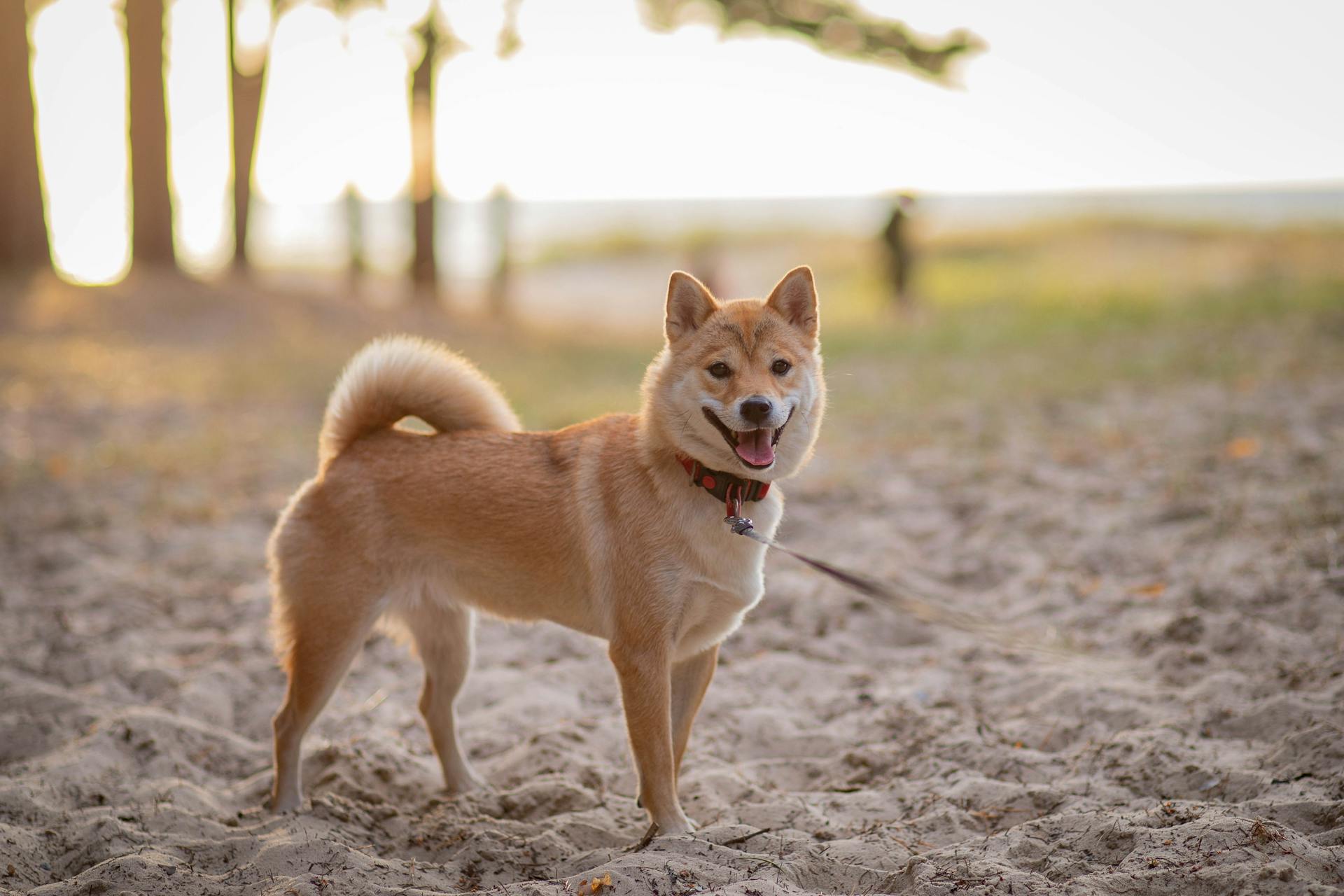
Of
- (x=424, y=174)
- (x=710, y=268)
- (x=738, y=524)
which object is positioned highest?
(x=738, y=524)

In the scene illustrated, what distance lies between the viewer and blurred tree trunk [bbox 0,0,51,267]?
620 inches

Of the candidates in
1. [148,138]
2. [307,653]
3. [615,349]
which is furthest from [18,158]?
[307,653]

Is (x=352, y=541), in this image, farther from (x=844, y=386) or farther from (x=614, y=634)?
(x=844, y=386)

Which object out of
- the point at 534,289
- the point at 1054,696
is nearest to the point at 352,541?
the point at 1054,696

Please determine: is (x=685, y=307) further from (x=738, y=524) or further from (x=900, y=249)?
(x=900, y=249)

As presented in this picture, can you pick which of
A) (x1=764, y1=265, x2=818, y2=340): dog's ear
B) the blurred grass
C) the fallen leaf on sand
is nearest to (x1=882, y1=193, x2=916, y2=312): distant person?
the blurred grass

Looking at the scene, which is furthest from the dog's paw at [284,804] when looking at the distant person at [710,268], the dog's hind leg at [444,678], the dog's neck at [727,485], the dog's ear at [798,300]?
the distant person at [710,268]

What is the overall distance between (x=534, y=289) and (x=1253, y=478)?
25.1 metres

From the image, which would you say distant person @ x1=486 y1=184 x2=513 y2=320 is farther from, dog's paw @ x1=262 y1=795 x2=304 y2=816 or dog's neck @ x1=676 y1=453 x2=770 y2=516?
dog's neck @ x1=676 y1=453 x2=770 y2=516

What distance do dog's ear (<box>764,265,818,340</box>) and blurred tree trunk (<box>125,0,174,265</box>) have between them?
15.0 meters

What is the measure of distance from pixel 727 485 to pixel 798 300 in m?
0.70

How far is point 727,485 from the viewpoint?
3.47 metres

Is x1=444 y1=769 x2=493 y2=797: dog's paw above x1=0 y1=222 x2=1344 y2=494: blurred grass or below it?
above

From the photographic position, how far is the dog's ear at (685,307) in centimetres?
360
